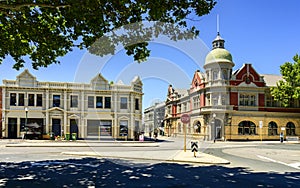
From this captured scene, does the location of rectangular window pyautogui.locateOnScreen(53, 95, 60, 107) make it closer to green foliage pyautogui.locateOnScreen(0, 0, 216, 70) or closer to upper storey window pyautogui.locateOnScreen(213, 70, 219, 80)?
upper storey window pyautogui.locateOnScreen(213, 70, 219, 80)

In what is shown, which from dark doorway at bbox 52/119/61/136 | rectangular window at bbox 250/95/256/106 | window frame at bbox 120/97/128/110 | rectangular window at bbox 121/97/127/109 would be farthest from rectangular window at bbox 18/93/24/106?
rectangular window at bbox 250/95/256/106

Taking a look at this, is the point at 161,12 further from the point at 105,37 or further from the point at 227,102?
the point at 227,102

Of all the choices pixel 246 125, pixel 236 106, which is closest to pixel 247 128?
pixel 246 125

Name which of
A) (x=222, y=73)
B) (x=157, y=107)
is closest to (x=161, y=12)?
(x=222, y=73)

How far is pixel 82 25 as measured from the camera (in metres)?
11.6

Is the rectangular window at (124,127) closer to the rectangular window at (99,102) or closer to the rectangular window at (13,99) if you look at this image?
the rectangular window at (99,102)

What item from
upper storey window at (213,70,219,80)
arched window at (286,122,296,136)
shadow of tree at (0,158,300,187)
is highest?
upper storey window at (213,70,219,80)

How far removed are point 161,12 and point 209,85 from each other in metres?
39.2

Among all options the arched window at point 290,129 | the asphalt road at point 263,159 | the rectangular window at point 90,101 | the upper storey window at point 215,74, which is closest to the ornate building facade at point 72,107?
the rectangular window at point 90,101

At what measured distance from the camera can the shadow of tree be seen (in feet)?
34.0

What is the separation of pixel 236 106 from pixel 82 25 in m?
39.1

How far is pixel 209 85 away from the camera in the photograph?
156ft

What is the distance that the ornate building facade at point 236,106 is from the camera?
152 feet

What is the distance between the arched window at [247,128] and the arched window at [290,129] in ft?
20.6
